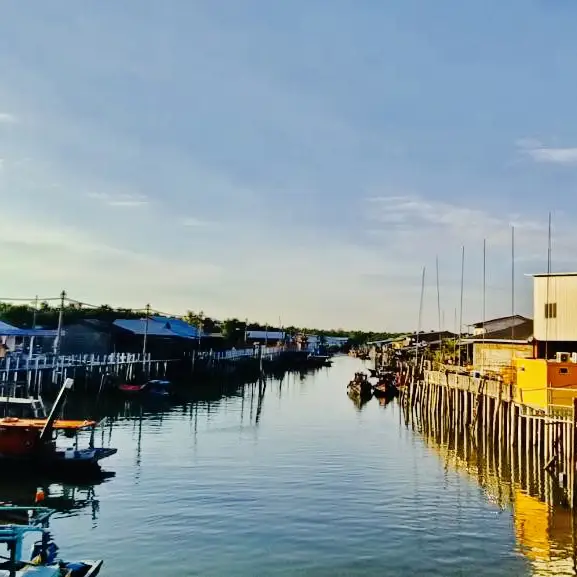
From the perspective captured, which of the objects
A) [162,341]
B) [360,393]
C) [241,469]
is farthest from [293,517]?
[162,341]

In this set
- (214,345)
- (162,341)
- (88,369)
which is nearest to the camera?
(88,369)

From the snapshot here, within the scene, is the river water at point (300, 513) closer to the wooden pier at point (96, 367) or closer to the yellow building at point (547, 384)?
the yellow building at point (547, 384)

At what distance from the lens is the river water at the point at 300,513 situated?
21797 mm

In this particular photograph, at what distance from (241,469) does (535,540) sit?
16981 millimetres

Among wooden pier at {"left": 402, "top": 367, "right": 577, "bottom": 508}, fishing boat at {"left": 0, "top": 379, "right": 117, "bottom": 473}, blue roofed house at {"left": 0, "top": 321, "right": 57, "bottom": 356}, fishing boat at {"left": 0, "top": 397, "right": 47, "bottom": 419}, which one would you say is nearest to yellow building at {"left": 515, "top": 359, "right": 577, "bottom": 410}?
wooden pier at {"left": 402, "top": 367, "right": 577, "bottom": 508}

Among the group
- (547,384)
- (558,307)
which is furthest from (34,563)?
(558,307)

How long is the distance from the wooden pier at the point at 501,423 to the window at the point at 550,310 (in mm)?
5733

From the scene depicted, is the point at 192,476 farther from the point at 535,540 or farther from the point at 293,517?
the point at 535,540

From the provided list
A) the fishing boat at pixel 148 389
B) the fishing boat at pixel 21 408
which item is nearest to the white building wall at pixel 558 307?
the fishing boat at pixel 21 408

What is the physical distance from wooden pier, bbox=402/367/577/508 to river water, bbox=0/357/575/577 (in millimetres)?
2137

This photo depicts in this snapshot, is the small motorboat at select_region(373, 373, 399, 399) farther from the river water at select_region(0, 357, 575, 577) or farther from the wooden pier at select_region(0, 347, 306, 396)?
the river water at select_region(0, 357, 575, 577)

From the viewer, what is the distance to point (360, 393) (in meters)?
83.6

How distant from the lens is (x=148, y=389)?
7556 cm

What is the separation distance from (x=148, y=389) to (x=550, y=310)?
47.2 meters
